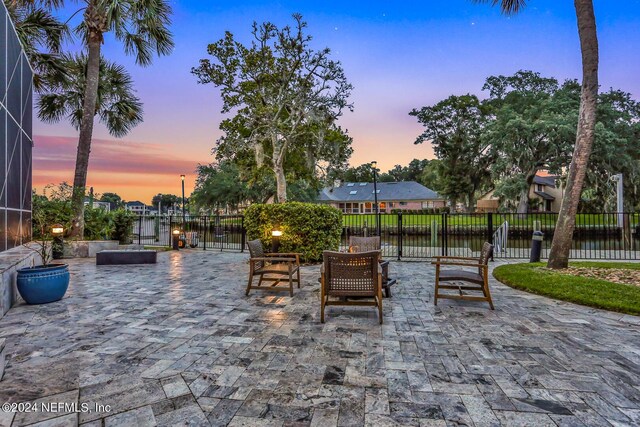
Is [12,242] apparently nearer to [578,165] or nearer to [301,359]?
[301,359]

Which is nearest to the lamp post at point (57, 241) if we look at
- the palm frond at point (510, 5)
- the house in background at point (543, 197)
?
the palm frond at point (510, 5)

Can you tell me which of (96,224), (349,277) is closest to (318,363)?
(349,277)

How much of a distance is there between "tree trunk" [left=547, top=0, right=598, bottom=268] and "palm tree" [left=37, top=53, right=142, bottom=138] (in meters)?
13.1

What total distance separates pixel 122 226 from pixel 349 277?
1127cm

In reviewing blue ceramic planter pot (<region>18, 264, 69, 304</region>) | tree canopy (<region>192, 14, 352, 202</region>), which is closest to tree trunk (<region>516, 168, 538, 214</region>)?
tree canopy (<region>192, 14, 352, 202</region>)

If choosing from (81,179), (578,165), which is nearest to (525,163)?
(578,165)

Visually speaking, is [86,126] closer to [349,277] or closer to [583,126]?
[349,277]

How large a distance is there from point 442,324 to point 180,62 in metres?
14.3

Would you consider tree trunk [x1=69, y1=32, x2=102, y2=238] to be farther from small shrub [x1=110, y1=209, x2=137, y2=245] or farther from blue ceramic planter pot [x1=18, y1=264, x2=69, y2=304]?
blue ceramic planter pot [x1=18, y1=264, x2=69, y2=304]

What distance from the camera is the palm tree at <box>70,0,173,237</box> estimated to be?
30.3 feet

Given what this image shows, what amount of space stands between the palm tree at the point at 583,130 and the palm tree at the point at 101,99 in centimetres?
1306

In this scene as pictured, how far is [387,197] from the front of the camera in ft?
130

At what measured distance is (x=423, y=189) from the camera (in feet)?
→ 128

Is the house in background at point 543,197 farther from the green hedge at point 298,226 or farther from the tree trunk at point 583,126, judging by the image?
the green hedge at point 298,226
